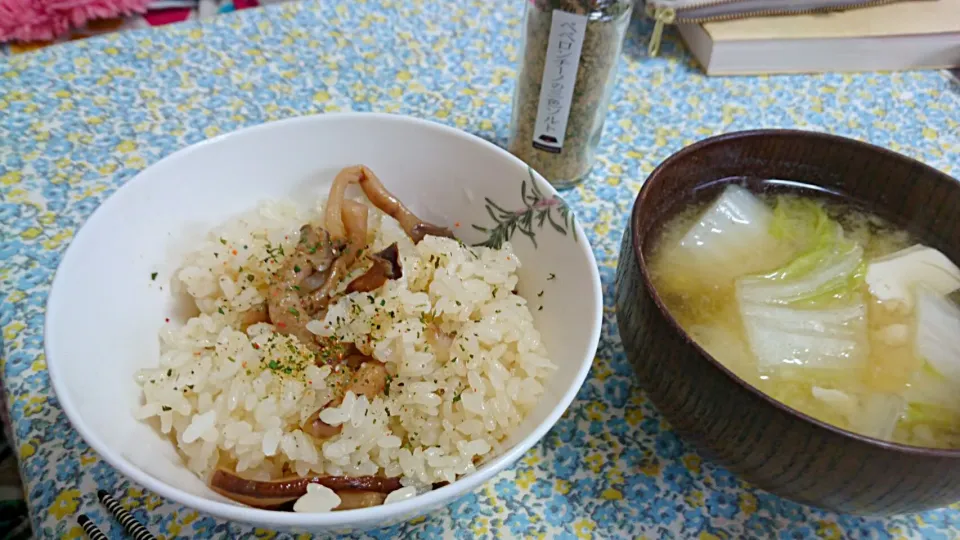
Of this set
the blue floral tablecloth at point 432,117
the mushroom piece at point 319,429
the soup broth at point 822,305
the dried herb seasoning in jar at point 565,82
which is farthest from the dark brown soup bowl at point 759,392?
the mushroom piece at point 319,429

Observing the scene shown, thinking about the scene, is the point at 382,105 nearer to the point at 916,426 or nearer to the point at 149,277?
the point at 149,277

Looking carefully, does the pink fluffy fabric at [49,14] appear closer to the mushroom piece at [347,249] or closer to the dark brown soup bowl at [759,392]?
the mushroom piece at [347,249]

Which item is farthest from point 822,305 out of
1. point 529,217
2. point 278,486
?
point 278,486

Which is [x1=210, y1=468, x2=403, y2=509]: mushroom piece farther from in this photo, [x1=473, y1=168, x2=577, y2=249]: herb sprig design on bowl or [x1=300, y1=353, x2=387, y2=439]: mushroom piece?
[x1=473, y1=168, x2=577, y2=249]: herb sprig design on bowl

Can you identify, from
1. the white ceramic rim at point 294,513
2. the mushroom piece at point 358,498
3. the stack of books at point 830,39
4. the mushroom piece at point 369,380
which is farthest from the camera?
the stack of books at point 830,39

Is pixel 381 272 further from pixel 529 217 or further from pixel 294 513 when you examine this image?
pixel 294 513

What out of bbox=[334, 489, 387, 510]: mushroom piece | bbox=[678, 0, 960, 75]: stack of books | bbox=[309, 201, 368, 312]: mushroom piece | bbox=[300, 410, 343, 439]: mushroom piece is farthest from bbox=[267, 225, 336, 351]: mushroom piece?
bbox=[678, 0, 960, 75]: stack of books

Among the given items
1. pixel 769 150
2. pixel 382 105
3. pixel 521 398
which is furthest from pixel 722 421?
pixel 382 105

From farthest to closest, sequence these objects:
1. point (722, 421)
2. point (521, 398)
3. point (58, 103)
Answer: point (58, 103) < point (521, 398) < point (722, 421)
